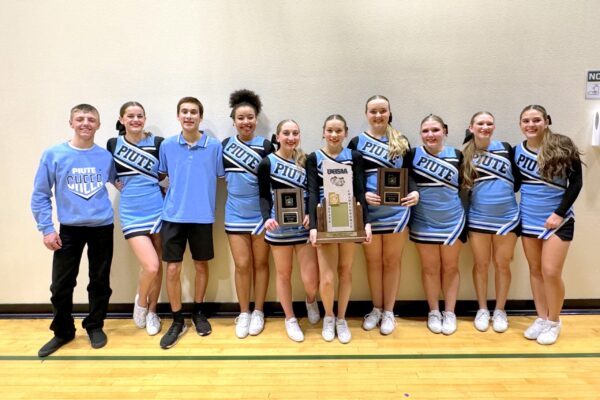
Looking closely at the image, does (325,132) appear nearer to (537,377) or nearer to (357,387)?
(357,387)

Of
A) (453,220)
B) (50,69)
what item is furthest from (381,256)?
(50,69)

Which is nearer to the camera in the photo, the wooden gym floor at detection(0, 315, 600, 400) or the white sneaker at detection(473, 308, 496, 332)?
the wooden gym floor at detection(0, 315, 600, 400)

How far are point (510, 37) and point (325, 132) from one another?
161cm

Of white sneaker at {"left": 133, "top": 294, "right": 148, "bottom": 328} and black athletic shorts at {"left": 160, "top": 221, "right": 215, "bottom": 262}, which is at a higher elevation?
black athletic shorts at {"left": 160, "top": 221, "right": 215, "bottom": 262}

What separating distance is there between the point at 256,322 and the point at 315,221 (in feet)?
2.96

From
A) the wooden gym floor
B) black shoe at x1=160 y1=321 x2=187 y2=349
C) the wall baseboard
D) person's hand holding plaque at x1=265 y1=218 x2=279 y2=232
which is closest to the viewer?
the wooden gym floor

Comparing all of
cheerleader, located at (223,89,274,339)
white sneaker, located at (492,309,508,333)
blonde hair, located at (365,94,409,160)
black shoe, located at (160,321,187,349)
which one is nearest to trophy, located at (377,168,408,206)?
blonde hair, located at (365,94,409,160)

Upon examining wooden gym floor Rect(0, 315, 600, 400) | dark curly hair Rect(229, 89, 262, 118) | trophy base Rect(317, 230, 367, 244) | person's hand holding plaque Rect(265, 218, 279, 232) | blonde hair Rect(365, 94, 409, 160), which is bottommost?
wooden gym floor Rect(0, 315, 600, 400)

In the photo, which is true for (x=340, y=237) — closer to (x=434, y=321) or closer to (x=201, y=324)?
(x=434, y=321)

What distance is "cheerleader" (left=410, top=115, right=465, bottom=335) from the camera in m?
2.48

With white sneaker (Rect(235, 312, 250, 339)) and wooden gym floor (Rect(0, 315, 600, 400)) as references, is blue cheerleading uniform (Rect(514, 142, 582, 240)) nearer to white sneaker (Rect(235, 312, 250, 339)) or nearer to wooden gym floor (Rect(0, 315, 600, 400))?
wooden gym floor (Rect(0, 315, 600, 400))

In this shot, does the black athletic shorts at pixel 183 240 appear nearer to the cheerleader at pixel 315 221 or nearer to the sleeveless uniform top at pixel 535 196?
the cheerleader at pixel 315 221

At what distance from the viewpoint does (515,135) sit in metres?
2.80

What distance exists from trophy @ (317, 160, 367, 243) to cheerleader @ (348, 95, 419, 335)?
0.19 m
